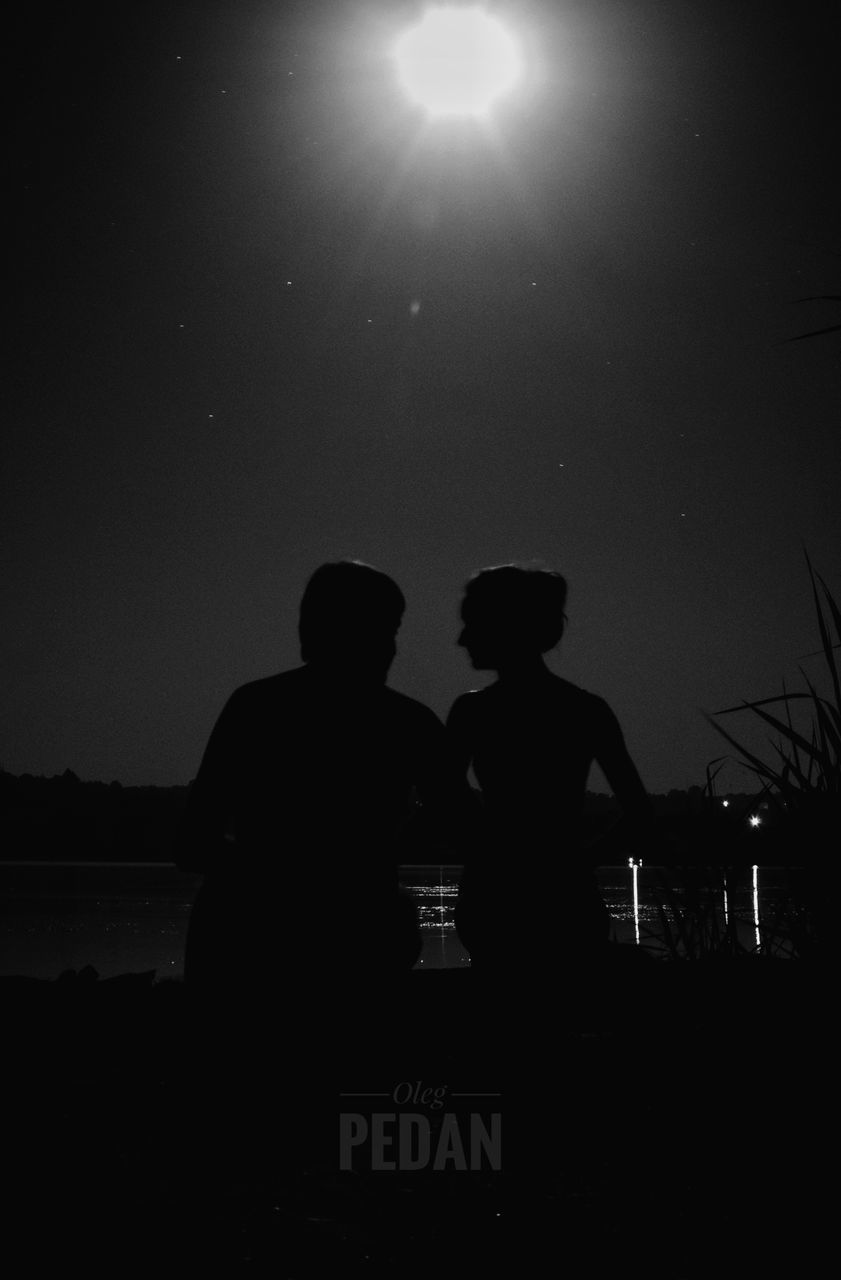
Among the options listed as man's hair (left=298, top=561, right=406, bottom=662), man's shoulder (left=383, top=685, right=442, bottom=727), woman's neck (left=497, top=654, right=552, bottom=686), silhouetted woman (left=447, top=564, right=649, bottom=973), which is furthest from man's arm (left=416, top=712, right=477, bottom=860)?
woman's neck (left=497, top=654, right=552, bottom=686)

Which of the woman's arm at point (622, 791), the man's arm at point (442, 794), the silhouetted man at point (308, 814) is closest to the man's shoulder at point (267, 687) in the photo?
the silhouetted man at point (308, 814)

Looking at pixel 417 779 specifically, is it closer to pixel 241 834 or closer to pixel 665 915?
pixel 241 834

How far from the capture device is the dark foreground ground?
1.64 metres

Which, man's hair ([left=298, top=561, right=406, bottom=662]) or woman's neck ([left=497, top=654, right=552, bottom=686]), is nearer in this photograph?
man's hair ([left=298, top=561, right=406, bottom=662])

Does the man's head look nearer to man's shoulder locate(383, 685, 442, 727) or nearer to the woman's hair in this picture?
man's shoulder locate(383, 685, 442, 727)

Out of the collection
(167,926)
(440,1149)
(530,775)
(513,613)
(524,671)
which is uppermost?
(513,613)

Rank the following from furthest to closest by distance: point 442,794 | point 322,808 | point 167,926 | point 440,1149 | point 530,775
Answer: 1. point 167,926
2. point 530,775
3. point 440,1149
4. point 442,794
5. point 322,808

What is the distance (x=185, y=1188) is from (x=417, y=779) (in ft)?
2.89

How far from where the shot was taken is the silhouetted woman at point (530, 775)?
7.11ft

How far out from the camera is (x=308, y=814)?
6.05 feet

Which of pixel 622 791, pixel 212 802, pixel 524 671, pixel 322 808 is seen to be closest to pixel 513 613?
pixel 524 671

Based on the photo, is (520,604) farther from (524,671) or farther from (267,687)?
(267,687)

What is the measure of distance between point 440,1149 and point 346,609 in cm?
115

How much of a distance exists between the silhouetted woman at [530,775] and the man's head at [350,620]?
410mm
